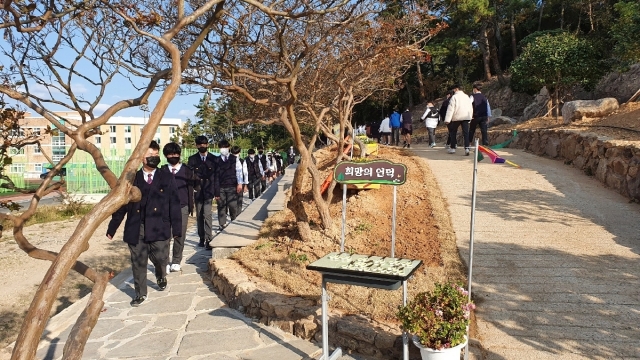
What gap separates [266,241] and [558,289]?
3937 mm

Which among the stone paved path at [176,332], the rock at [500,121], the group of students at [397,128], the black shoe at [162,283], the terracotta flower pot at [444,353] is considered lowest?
the stone paved path at [176,332]

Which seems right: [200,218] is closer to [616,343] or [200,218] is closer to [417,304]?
[417,304]

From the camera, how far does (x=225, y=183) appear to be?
31.5 ft

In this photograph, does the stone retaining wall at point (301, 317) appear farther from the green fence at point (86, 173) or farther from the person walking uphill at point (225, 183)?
the green fence at point (86, 173)

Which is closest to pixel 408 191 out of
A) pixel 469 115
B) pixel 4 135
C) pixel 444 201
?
pixel 444 201

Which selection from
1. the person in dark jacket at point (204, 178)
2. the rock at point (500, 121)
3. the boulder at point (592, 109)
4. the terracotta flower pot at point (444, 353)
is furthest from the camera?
the rock at point (500, 121)

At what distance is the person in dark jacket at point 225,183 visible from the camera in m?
9.09

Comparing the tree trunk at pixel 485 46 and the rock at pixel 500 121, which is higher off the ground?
the tree trunk at pixel 485 46

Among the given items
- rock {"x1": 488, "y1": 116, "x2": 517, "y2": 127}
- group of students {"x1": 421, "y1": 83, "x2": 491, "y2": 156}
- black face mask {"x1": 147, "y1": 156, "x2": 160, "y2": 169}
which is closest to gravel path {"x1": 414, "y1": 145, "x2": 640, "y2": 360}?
group of students {"x1": 421, "y1": 83, "x2": 491, "y2": 156}

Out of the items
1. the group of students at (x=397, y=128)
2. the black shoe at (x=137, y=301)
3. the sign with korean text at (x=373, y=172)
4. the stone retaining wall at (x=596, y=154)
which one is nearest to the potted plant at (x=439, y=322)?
the sign with korean text at (x=373, y=172)

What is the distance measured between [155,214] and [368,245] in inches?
108

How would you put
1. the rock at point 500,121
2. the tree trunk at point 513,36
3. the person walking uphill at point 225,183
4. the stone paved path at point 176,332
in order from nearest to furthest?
the stone paved path at point 176,332 < the person walking uphill at point 225,183 < the rock at point 500,121 < the tree trunk at point 513,36

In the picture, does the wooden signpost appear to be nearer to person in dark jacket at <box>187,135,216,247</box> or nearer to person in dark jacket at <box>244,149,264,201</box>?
person in dark jacket at <box>187,135,216,247</box>

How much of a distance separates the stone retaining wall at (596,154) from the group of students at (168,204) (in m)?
7.06
